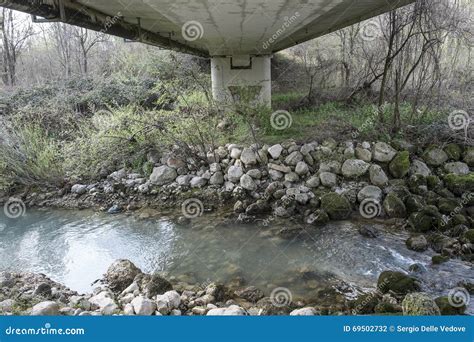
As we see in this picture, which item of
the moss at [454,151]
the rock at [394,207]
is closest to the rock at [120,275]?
the rock at [394,207]

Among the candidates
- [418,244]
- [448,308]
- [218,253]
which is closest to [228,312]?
[218,253]

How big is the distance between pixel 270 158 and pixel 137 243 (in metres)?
3.39

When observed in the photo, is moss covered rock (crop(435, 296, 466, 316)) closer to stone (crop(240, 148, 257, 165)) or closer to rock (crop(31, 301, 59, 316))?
rock (crop(31, 301, 59, 316))

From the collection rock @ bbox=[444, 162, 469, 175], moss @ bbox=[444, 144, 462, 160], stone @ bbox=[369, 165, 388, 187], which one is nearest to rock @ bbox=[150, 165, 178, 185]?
stone @ bbox=[369, 165, 388, 187]

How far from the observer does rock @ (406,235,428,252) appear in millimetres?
5495

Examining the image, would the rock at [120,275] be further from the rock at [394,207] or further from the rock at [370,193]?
the rock at [394,207]

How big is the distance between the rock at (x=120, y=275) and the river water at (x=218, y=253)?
0.33 m

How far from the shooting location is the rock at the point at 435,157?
7.52 meters

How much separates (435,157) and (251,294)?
17.1 feet

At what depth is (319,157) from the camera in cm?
782

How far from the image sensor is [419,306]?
144 inches

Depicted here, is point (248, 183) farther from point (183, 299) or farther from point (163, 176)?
point (183, 299)

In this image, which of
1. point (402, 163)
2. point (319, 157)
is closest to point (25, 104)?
point (319, 157)

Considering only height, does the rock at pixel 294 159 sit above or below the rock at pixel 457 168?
above
